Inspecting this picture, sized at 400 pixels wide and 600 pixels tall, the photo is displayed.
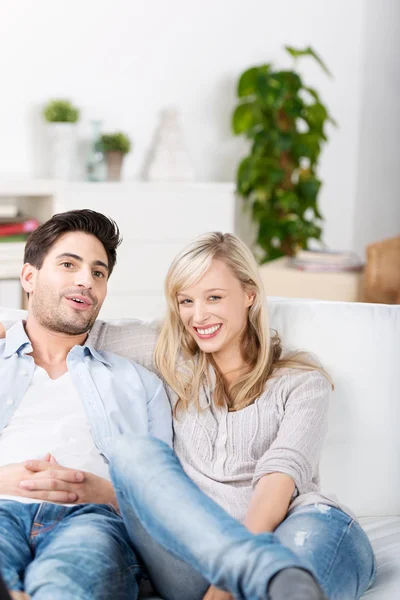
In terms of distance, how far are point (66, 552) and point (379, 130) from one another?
411 centimetres

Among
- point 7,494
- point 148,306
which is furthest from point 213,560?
point 148,306

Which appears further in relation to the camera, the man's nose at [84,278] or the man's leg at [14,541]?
the man's nose at [84,278]

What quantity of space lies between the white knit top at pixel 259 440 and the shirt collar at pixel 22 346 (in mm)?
198

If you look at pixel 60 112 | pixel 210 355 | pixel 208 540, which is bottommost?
pixel 208 540

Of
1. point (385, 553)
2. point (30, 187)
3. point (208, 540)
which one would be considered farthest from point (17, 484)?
point (30, 187)

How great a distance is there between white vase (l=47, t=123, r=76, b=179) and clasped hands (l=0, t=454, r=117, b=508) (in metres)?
2.59

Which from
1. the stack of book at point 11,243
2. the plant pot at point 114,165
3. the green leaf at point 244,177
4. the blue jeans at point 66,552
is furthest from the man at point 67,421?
the green leaf at point 244,177

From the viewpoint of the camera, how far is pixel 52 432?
1808 mm

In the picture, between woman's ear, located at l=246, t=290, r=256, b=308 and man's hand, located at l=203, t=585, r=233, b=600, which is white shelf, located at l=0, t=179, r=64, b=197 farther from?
man's hand, located at l=203, t=585, r=233, b=600

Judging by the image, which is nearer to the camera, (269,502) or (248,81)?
(269,502)

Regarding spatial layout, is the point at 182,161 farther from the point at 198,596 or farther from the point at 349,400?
the point at 198,596

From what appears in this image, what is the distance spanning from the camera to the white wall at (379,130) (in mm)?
5012

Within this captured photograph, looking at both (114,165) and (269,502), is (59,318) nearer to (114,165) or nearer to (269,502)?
(269,502)

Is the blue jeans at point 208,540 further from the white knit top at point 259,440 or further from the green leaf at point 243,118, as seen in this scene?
the green leaf at point 243,118
